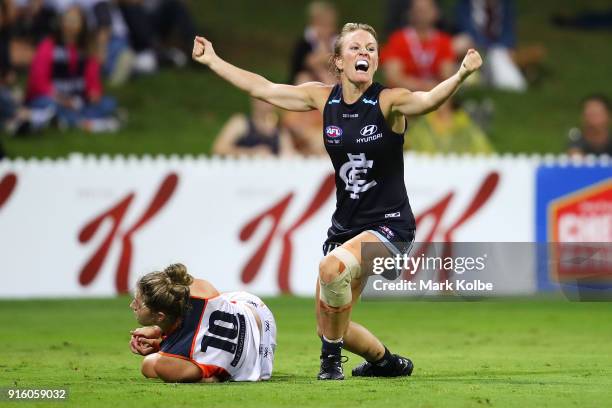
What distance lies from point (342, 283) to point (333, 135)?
980 millimetres

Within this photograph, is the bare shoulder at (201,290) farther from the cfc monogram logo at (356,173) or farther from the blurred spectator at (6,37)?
the blurred spectator at (6,37)

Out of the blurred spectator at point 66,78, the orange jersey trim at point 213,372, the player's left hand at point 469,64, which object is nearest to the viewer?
the player's left hand at point 469,64

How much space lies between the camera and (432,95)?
29.1 ft

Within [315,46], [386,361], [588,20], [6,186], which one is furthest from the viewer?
[588,20]

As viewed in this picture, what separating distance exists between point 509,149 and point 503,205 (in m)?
5.65

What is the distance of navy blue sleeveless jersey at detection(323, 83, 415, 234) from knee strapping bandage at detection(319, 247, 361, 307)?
0.36 meters

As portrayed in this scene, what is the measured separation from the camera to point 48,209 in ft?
52.1

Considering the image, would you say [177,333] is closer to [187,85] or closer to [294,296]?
[294,296]

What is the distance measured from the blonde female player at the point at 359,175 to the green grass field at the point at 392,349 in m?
0.30

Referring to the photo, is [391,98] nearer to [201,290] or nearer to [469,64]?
[469,64]

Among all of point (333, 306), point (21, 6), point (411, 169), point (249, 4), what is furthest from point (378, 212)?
point (249, 4)

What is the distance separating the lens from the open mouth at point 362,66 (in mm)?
9219

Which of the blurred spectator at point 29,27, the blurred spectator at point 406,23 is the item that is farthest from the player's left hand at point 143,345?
the blurred spectator at point 406,23

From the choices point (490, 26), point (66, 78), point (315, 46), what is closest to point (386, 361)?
point (315, 46)
